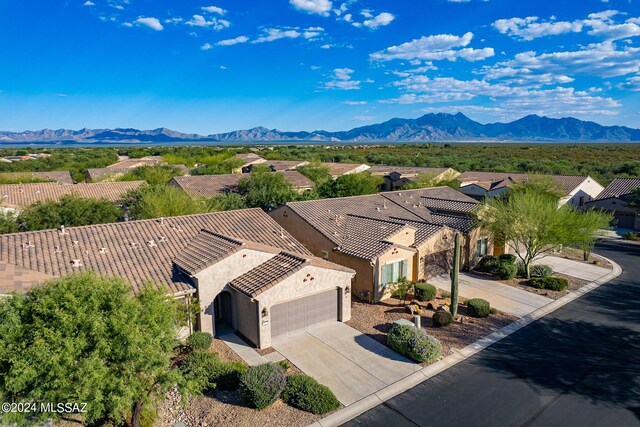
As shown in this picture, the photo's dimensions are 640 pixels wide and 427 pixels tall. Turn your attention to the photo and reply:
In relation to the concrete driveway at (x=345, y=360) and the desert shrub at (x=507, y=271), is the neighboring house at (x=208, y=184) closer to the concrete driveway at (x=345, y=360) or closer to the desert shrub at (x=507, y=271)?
the desert shrub at (x=507, y=271)

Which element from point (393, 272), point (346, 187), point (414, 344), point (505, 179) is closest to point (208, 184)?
point (346, 187)

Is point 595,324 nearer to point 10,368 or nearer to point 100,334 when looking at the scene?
point 100,334

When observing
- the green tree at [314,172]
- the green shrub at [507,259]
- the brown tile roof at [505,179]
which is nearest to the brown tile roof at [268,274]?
the green shrub at [507,259]

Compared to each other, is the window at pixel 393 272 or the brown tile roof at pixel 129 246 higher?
the brown tile roof at pixel 129 246

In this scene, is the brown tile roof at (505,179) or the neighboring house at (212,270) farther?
the brown tile roof at (505,179)

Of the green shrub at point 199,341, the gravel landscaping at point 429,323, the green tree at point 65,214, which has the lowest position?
the gravel landscaping at point 429,323

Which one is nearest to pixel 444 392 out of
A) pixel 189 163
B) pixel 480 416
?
pixel 480 416
